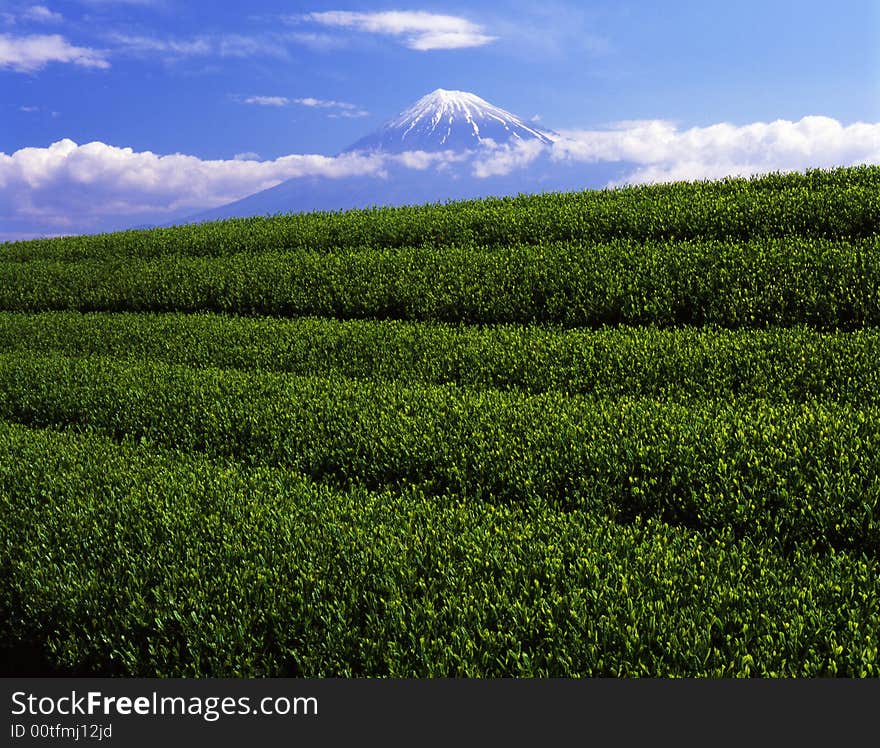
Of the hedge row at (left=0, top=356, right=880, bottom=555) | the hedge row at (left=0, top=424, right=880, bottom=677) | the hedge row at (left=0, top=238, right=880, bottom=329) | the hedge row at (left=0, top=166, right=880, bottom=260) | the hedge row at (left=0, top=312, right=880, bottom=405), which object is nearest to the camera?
the hedge row at (left=0, top=424, right=880, bottom=677)

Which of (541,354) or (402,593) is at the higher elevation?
(541,354)

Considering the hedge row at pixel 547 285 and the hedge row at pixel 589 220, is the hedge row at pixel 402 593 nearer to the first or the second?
the hedge row at pixel 547 285

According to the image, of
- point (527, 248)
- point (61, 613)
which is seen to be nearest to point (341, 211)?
point (527, 248)

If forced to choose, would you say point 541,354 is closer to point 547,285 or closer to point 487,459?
point 547,285

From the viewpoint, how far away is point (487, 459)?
7.22 meters

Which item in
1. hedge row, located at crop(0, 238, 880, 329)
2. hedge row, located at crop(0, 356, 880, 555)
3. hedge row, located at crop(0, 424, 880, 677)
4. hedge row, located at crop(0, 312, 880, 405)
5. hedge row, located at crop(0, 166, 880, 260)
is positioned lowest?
hedge row, located at crop(0, 424, 880, 677)

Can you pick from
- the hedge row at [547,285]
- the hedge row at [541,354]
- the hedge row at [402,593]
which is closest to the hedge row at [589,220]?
the hedge row at [547,285]

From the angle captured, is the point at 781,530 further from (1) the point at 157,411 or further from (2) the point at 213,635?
(1) the point at 157,411

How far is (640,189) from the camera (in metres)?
16.5

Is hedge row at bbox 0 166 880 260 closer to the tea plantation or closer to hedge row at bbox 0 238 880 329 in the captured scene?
the tea plantation

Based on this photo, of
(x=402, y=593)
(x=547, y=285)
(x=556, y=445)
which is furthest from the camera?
(x=547, y=285)

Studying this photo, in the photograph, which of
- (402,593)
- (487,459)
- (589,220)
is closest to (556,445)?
(487,459)

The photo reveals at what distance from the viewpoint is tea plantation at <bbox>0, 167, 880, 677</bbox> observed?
15.4 feet

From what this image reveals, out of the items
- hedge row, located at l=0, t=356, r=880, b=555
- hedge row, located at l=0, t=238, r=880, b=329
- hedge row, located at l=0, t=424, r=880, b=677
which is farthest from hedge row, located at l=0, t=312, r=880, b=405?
hedge row, located at l=0, t=424, r=880, b=677
